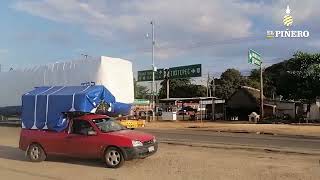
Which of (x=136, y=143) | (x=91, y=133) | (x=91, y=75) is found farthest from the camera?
(x=91, y=75)

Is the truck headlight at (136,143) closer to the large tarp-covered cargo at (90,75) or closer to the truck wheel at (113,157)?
the truck wheel at (113,157)

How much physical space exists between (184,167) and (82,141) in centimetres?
307

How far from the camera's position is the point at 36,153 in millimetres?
15664

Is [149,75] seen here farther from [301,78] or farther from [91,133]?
[91,133]

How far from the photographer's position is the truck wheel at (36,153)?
1561 centimetres

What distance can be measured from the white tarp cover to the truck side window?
40.4ft

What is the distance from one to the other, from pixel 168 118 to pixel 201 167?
147 ft

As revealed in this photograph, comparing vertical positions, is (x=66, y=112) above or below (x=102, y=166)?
above

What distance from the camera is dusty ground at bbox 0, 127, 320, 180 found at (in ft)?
39.9

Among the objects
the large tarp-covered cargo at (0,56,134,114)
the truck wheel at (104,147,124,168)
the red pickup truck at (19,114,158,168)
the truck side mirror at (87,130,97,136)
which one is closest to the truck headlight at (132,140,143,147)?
the red pickup truck at (19,114,158,168)

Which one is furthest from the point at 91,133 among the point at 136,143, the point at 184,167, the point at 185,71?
the point at 185,71

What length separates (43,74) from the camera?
33.2 meters

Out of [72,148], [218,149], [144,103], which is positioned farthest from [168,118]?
[72,148]

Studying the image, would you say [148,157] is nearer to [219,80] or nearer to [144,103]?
[144,103]
